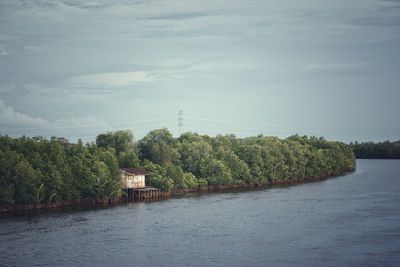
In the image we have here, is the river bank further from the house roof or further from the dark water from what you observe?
the dark water

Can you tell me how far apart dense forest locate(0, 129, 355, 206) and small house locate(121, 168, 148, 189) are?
2434 mm

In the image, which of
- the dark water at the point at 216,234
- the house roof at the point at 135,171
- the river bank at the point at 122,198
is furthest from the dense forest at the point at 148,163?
Answer: the dark water at the point at 216,234

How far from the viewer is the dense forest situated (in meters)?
87.7

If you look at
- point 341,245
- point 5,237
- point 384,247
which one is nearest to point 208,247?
point 341,245

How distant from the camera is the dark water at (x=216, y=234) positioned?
53969 mm

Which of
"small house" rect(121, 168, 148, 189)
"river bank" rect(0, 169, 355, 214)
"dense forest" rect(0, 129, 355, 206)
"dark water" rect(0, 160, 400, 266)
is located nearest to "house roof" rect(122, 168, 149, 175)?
"small house" rect(121, 168, 148, 189)

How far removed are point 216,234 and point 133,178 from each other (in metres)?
43.1

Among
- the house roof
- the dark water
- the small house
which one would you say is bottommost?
the dark water

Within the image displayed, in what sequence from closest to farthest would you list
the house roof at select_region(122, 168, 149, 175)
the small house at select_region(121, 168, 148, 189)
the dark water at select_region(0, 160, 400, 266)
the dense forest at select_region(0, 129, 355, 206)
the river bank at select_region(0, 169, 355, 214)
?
the dark water at select_region(0, 160, 400, 266) < the river bank at select_region(0, 169, 355, 214) < the dense forest at select_region(0, 129, 355, 206) < the small house at select_region(121, 168, 148, 189) < the house roof at select_region(122, 168, 149, 175)

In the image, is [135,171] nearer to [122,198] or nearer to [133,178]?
[133,178]

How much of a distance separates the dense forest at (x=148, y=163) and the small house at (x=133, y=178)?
2.43m

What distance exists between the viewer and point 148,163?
115 meters

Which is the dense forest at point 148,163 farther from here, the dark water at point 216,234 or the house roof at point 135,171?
the dark water at point 216,234

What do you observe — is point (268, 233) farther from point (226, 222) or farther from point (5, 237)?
point (5, 237)
